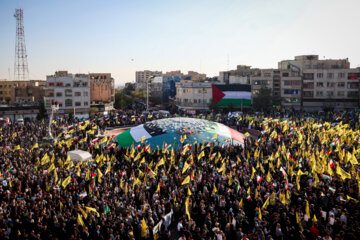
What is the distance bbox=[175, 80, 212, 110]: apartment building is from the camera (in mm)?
69938

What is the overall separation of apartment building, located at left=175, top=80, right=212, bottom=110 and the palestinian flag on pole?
1.86m

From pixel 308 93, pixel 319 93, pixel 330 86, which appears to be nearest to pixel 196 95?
pixel 308 93

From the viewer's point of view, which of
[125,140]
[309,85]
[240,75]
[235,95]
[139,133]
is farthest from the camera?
[240,75]

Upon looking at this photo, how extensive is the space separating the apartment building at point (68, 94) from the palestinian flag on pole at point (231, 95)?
27.7 metres

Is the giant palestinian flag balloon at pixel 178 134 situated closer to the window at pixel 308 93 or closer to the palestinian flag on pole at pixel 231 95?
the palestinian flag on pole at pixel 231 95

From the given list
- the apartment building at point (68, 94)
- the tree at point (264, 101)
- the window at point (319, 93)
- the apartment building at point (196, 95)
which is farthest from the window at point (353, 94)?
the apartment building at point (68, 94)

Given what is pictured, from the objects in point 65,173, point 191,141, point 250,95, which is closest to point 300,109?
point 250,95

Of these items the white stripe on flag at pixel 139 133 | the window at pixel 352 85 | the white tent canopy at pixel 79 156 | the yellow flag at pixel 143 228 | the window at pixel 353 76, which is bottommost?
the yellow flag at pixel 143 228

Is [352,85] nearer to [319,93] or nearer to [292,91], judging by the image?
[319,93]

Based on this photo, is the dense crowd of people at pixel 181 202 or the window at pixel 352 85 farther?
the window at pixel 352 85

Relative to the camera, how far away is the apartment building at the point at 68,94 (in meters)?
63.0

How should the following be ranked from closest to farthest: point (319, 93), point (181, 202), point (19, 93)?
point (181, 202) → point (319, 93) → point (19, 93)

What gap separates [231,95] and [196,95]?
8.06 m

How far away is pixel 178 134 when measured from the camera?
2988cm
